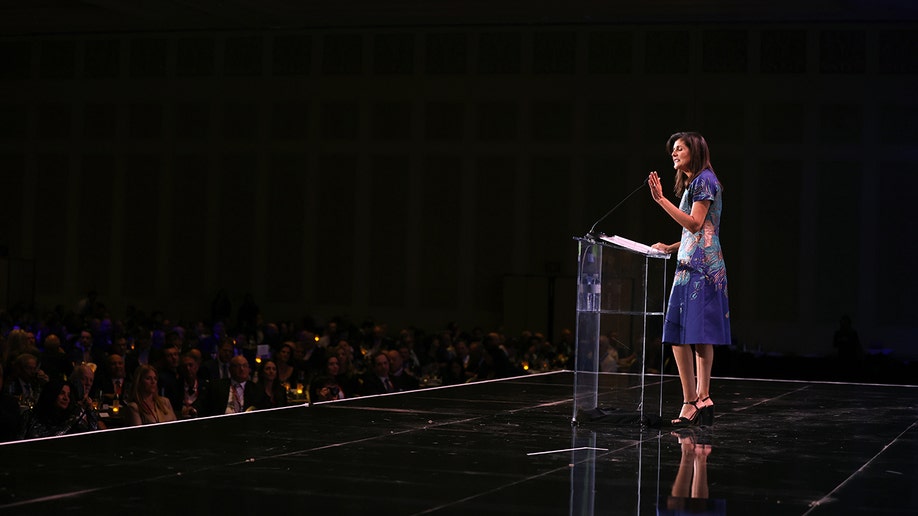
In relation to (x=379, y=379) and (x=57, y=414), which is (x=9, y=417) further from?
(x=379, y=379)

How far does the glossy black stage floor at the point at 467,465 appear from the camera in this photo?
3426 mm

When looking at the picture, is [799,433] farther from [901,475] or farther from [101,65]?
[101,65]

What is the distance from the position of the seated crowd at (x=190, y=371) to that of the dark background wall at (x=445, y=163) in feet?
18.2

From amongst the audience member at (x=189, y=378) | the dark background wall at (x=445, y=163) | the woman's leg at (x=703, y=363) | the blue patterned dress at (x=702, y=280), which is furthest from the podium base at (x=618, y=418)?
the dark background wall at (x=445, y=163)

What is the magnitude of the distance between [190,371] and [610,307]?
5.07 metres

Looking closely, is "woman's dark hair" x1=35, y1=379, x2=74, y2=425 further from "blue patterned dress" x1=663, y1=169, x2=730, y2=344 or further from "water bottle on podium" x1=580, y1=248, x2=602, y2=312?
"blue patterned dress" x1=663, y1=169, x2=730, y2=344

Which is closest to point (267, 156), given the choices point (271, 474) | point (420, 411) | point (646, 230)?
point (646, 230)

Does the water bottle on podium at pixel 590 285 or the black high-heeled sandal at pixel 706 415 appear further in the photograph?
the black high-heeled sandal at pixel 706 415

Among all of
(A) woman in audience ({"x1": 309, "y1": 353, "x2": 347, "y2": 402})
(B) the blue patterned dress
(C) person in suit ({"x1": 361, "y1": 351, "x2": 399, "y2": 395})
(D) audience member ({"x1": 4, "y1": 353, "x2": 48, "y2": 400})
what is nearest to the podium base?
(B) the blue patterned dress

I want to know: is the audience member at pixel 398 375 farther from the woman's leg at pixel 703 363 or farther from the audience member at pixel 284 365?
the woman's leg at pixel 703 363

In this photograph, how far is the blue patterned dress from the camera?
5438 millimetres

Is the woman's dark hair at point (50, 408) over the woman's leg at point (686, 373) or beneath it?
beneath

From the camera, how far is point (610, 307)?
18.1 ft

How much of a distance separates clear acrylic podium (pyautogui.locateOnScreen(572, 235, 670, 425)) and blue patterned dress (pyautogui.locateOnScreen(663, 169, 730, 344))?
12 centimetres
